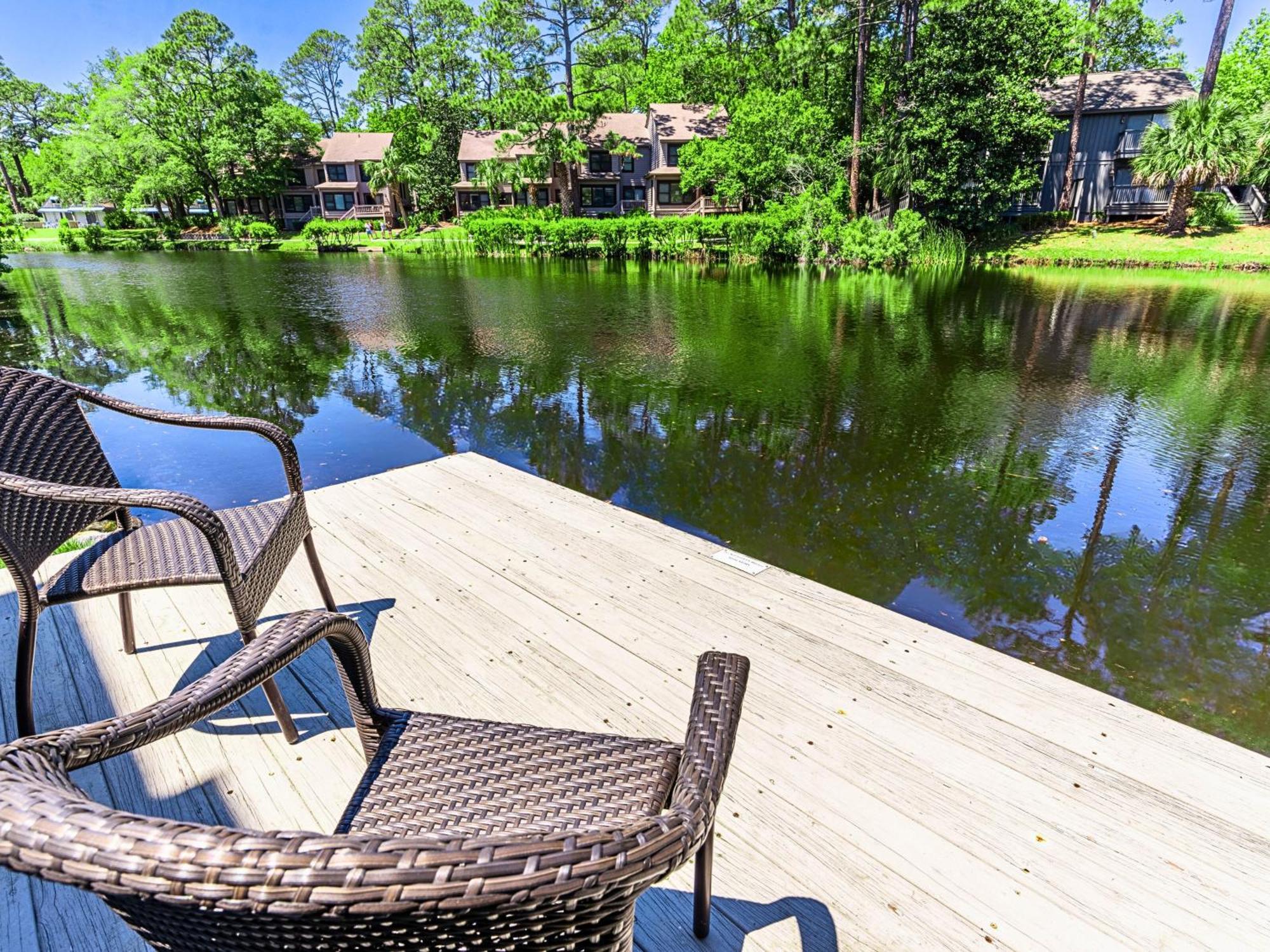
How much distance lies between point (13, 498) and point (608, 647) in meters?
1.75

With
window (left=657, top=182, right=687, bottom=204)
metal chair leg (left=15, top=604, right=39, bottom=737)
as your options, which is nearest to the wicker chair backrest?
metal chair leg (left=15, top=604, right=39, bottom=737)

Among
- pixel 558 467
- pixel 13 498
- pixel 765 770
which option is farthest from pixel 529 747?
pixel 558 467

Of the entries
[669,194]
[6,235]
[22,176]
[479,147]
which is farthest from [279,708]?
[22,176]

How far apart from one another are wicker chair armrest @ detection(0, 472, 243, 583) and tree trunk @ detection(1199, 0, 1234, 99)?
1157 inches

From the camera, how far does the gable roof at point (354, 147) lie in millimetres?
40562

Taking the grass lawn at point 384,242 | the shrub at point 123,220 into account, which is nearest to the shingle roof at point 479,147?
the grass lawn at point 384,242

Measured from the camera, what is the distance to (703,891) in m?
1.38

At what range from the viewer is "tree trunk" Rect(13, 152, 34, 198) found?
51219 millimetres

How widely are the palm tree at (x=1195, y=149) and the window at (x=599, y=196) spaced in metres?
23.3

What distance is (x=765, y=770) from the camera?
1.85 metres

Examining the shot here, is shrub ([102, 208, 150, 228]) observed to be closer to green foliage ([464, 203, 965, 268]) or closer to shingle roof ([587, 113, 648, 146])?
green foliage ([464, 203, 965, 268])

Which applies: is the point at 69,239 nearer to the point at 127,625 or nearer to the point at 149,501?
the point at 127,625

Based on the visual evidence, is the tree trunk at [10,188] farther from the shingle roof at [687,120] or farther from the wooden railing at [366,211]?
the shingle roof at [687,120]

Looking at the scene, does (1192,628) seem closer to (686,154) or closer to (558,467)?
(558,467)
